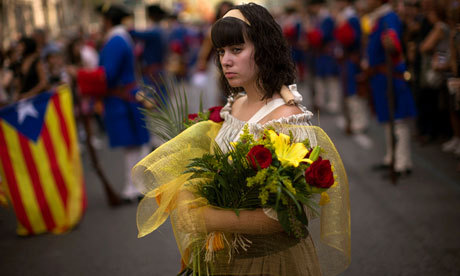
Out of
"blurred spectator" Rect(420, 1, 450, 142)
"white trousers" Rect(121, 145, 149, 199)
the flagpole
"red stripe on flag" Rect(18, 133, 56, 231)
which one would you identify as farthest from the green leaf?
"blurred spectator" Rect(420, 1, 450, 142)

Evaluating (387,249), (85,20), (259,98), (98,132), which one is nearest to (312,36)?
(98,132)

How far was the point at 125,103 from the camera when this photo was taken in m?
5.78

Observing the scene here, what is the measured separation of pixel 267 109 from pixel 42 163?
135 inches

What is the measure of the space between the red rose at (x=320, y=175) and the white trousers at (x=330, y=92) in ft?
30.3

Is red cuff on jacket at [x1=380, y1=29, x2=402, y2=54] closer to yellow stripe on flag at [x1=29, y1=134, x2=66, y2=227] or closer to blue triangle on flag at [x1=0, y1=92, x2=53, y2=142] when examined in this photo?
blue triangle on flag at [x1=0, y1=92, x2=53, y2=142]

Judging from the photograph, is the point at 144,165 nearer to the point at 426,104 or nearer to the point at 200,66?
the point at 200,66

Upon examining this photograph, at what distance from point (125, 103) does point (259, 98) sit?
384 centimetres

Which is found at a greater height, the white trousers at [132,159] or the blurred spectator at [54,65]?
the blurred spectator at [54,65]

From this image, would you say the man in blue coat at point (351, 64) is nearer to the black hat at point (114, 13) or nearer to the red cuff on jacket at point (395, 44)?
the red cuff on jacket at point (395, 44)

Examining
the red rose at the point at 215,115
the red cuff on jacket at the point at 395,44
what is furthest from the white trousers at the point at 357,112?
the red rose at the point at 215,115

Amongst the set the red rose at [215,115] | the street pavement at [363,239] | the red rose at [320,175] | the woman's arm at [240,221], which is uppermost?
the red rose at [215,115]

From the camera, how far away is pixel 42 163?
480 cm

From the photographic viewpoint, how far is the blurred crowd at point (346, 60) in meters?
6.03

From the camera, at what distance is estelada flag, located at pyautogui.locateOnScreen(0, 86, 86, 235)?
15.3ft
